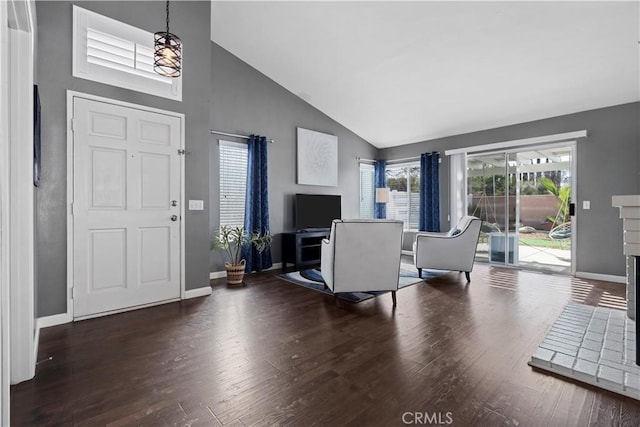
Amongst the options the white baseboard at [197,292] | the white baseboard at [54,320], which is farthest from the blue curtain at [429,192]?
the white baseboard at [54,320]

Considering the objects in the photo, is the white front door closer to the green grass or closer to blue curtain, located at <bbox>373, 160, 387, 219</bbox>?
blue curtain, located at <bbox>373, 160, 387, 219</bbox>

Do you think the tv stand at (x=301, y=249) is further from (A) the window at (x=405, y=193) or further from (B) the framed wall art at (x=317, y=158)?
(A) the window at (x=405, y=193)

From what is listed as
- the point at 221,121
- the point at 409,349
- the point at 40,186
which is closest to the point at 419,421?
the point at 409,349

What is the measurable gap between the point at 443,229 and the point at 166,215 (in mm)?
5020

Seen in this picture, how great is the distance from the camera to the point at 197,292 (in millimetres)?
3613

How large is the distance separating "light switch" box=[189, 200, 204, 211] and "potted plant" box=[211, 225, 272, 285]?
2.97ft

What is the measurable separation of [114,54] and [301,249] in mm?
3554

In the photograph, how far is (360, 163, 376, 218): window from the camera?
7145 millimetres

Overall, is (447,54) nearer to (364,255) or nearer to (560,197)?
(364,255)

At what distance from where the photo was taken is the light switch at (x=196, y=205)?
3.56 metres

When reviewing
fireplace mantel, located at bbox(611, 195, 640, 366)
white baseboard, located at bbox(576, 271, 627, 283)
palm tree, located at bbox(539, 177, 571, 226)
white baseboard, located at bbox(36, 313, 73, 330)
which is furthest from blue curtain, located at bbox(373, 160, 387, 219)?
white baseboard, located at bbox(36, 313, 73, 330)

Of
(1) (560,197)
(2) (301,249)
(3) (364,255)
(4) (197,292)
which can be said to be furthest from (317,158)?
(1) (560,197)

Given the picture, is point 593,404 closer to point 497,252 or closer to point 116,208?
point 116,208

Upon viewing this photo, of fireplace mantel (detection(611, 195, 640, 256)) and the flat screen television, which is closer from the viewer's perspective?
fireplace mantel (detection(611, 195, 640, 256))
